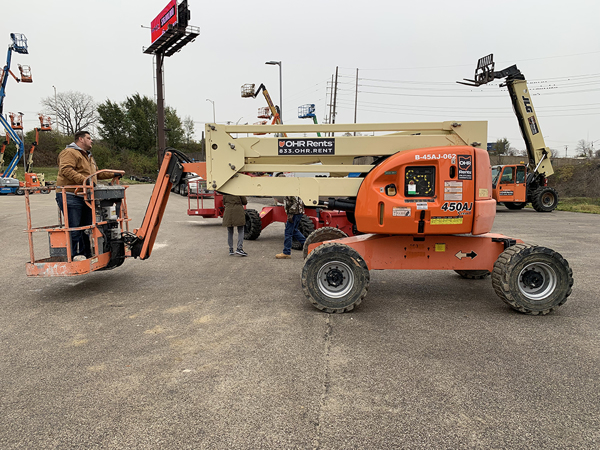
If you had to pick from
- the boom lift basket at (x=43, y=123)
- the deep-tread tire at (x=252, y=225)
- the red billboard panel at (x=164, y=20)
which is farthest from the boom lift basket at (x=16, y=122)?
the deep-tread tire at (x=252, y=225)

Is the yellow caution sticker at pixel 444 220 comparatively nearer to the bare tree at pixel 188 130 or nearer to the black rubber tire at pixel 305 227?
the black rubber tire at pixel 305 227

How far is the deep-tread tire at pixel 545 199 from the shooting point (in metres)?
20.1

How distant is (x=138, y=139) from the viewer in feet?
232

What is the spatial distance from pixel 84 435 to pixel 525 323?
4411mm

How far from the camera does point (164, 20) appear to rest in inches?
1786

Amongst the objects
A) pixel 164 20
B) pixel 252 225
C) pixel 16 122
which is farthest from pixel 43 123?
pixel 252 225

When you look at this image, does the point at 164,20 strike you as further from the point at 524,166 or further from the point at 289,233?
the point at 289,233

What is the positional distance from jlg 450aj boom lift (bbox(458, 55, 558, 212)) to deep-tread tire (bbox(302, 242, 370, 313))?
16845 mm

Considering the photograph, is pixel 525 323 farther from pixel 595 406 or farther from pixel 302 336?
pixel 302 336

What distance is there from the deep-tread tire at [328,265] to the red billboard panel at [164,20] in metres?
45.7

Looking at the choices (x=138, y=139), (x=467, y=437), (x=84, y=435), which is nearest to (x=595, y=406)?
(x=467, y=437)

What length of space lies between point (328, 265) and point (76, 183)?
12.1 feet

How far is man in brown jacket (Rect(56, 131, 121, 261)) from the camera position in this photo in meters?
5.74

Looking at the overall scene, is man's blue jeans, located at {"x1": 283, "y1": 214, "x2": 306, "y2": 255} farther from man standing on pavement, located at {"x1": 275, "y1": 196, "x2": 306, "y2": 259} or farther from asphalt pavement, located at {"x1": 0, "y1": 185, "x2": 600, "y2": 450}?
asphalt pavement, located at {"x1": 0, "y1": 185, "x2": 600, "y2": 450}
